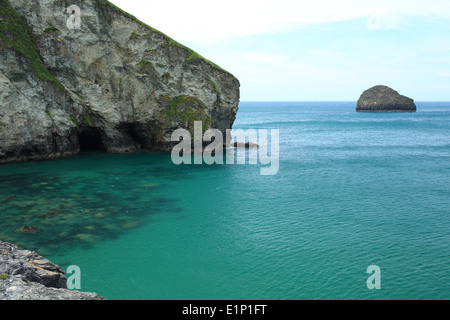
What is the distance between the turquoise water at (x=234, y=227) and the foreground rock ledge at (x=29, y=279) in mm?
3187

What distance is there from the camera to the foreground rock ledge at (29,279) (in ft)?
45.7

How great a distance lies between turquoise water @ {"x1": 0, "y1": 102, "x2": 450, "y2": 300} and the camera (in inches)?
844

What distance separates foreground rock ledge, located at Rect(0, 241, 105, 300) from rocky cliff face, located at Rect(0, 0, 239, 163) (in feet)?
116

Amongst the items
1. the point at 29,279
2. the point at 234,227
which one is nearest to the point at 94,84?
the point at 234,227

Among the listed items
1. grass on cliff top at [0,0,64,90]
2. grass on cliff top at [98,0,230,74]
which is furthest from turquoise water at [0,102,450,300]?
grass on cliff top at [98,0,230,74]

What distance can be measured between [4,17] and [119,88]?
18.3 meters

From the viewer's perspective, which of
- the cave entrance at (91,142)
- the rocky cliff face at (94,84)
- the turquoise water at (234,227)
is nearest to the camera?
the turquoise water at (234,227)

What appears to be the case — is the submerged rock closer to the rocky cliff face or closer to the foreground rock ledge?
the foreground rock ledge

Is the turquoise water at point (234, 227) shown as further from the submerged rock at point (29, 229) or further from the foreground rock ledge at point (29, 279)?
the foreground rock ledge at point (29, 279)

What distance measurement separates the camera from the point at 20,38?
51594 millimetres

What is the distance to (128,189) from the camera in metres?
41.3

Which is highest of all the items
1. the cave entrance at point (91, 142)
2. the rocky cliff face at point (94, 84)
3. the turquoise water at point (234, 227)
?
the rocky cliff face at point (94, 84)

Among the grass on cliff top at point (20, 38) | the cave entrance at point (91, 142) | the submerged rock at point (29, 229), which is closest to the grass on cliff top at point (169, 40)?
the grass on cliff top at point (20, 38)

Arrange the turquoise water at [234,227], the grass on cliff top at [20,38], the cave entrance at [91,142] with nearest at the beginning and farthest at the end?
1. the turquoise water at [234,227]
2. the grass on cliff top at [20,38]
3. the cave entrance at [91,142]
